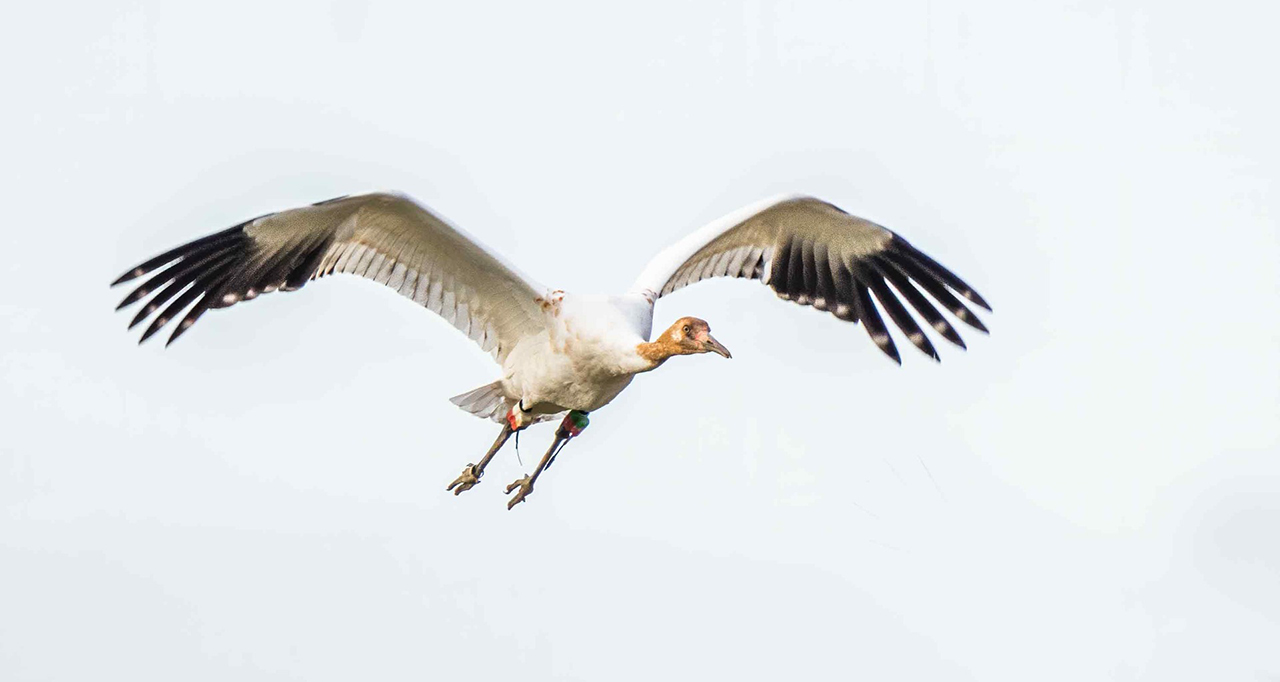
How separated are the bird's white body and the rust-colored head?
380 millimetres

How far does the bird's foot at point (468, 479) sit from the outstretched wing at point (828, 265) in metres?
2.20

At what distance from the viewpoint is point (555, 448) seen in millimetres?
15430

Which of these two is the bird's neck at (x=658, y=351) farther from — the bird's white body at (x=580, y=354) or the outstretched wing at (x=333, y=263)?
the outstretched wing at (x=333, y=263)

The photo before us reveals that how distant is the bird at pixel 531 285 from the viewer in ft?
46.6

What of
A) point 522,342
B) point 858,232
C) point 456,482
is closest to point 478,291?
point 522,342

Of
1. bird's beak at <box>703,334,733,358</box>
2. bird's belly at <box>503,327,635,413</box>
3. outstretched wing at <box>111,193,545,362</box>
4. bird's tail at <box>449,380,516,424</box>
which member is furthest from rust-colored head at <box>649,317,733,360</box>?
bird's tail at <box>449,380,516,424</box>

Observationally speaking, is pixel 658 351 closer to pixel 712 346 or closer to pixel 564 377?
pixel 712 346

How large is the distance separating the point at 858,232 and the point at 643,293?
219 cm

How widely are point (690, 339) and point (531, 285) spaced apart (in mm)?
1761

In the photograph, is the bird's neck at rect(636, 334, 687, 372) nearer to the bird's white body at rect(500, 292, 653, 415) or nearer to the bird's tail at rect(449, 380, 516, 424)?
the bird's white body at rect(500, 292, 653, 415)

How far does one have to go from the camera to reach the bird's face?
43.7 ft

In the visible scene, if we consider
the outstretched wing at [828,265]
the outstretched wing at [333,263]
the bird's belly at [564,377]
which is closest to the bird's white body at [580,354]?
the bird's belly at [564,377]

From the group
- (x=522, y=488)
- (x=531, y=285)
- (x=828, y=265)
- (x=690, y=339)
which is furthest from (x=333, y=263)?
(x=828, y=265)

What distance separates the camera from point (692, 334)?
13.4m
